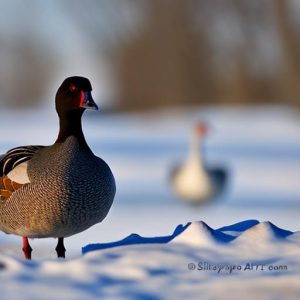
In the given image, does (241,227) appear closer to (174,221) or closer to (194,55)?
(174,221)

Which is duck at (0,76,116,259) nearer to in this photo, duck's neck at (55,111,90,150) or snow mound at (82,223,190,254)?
duck's neck at (55,111,90,150)

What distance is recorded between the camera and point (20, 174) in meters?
3.91

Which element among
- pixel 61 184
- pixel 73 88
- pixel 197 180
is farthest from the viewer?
pixel 197 180

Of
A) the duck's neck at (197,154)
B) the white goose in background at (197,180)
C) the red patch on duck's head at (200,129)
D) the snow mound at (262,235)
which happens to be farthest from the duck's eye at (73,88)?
the red patch on duck's head at (200,129)

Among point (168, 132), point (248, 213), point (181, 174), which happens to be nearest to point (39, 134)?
point (168, 132)

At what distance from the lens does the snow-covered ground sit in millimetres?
2633

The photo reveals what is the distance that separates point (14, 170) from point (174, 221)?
7.71 meters

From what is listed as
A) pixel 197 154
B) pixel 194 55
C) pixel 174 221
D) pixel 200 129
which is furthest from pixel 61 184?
pixel 194 55

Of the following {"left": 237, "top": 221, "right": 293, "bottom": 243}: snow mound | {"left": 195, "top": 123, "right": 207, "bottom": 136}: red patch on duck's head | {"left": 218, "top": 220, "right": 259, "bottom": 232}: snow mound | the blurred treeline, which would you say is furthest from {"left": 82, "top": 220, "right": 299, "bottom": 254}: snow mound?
the blurred treeline

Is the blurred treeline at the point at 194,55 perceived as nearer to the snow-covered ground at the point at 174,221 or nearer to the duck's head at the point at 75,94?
the snow-covered ground at the point at 174,221

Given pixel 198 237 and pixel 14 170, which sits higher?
pixel 14 170

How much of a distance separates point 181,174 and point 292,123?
20.3 metres

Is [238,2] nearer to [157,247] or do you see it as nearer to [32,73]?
[32,73]

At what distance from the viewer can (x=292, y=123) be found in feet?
116
